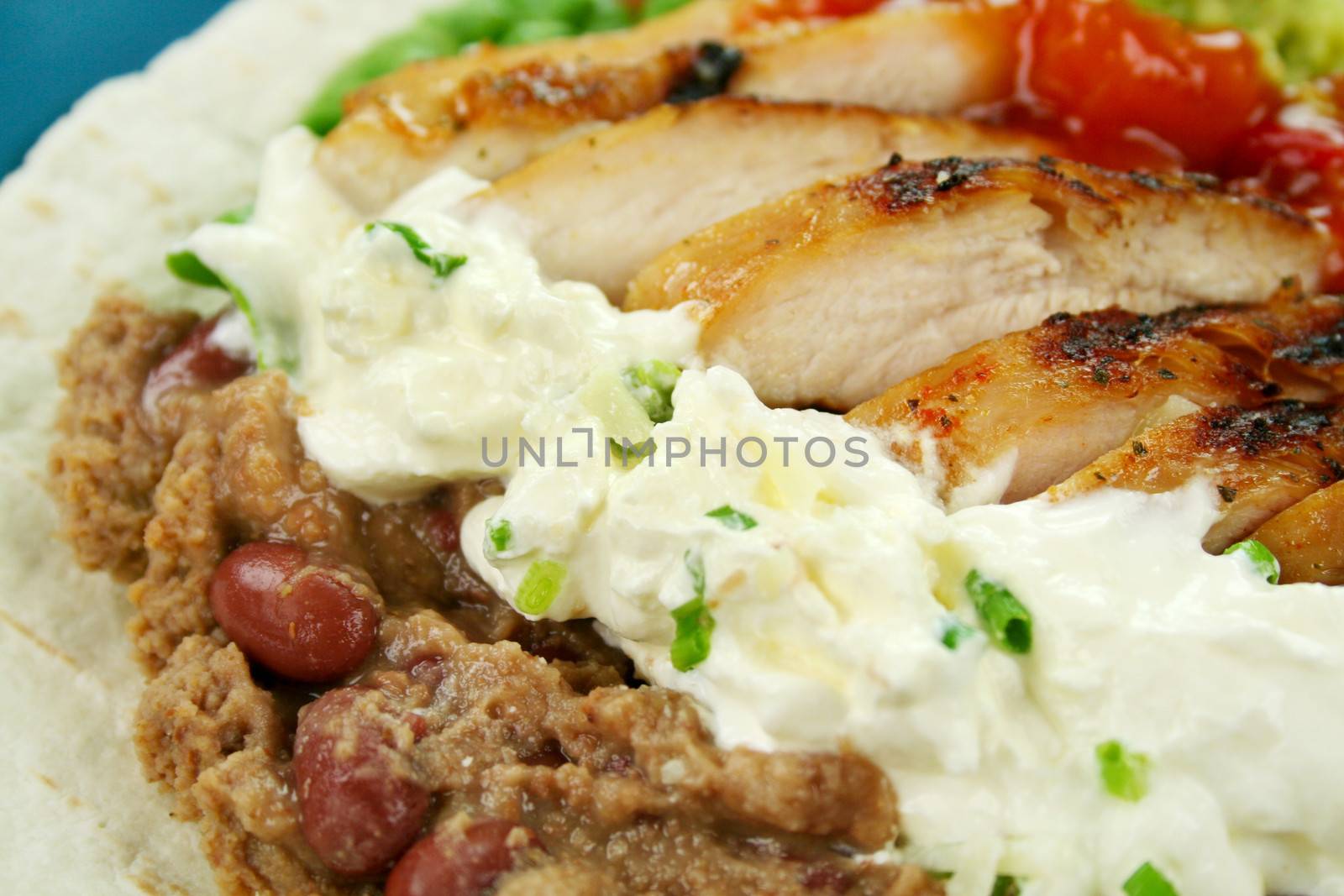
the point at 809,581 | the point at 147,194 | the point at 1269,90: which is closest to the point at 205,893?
the point at 809,581

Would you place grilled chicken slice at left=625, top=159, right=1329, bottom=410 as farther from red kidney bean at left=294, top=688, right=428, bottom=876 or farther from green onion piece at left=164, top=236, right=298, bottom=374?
red kidney bean at left=294, top=688, right=428, bottom=876

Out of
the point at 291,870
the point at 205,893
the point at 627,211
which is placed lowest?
the point at 205,893

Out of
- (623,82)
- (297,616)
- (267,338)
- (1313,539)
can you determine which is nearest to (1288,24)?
(623,82)

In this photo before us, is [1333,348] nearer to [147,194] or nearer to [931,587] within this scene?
[931,587]

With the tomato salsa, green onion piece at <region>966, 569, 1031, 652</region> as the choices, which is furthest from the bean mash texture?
the tomato salsa

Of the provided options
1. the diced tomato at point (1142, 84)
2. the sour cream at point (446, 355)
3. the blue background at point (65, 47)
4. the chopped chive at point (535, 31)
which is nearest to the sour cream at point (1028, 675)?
the sour cream at point (446, 355)

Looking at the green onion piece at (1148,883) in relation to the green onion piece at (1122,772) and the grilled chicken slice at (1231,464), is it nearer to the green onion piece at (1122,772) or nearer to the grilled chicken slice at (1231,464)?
the green onion piece at (1122,772)
